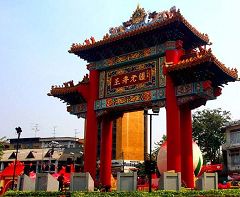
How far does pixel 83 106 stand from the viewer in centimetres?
2797

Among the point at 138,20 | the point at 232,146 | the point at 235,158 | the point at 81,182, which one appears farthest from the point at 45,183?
the point at 235,158

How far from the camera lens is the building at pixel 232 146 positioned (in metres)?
44.6

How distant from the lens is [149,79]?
24531 millimetres

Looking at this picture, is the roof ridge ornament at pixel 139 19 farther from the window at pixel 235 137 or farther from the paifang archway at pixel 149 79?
the window at pixel 235 137

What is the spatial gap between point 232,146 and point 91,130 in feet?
81.4

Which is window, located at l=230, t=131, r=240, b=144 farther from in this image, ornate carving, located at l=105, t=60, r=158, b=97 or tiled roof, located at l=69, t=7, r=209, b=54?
ornate carving, located at l=105, t=60, r=158, b=97

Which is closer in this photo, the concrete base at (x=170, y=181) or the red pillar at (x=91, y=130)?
the concrete base at (x=170, y=181)

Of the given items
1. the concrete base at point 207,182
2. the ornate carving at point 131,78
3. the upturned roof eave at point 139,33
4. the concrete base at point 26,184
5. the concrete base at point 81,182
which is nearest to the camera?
the concrete base at point 207,182

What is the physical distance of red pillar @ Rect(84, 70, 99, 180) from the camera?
2567cm

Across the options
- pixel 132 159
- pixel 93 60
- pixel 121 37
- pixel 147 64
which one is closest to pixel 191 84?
pixel 147 64

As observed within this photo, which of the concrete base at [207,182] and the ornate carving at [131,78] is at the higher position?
the ornate carving at [131,78]

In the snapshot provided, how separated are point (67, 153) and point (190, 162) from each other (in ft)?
178

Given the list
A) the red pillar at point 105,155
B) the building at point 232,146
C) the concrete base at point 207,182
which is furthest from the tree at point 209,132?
the concrete base at point 207,182

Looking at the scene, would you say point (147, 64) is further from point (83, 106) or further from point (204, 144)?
point (204, 144)
